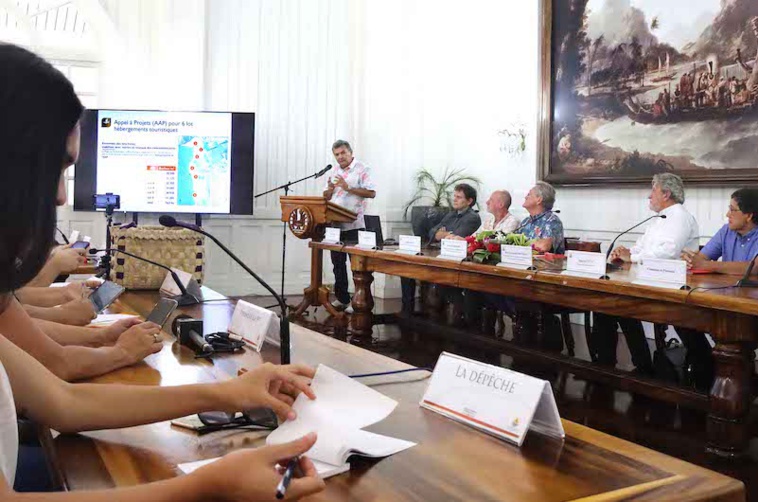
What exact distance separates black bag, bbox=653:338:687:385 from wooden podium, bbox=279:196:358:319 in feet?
8.02

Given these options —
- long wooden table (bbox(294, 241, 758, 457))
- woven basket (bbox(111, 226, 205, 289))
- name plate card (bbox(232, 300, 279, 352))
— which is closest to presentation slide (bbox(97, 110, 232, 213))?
long wooden table (bbox(294, 241, 758, 457))

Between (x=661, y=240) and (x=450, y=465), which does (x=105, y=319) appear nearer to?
(x=450, y=465)

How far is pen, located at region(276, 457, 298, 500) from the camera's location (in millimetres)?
693

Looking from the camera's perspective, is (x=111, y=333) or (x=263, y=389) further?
(x=111, y=333)

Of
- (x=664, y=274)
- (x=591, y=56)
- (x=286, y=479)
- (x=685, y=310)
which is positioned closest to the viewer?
(x=286, y=479)

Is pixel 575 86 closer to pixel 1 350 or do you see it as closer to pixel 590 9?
pixel 590 9

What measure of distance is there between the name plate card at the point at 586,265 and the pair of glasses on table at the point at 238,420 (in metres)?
2.16

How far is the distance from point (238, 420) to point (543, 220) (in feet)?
12.8

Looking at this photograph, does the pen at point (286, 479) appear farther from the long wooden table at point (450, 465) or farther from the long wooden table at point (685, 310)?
the long wooden table at point (685, 310)

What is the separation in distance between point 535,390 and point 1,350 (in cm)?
76

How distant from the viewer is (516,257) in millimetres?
3453

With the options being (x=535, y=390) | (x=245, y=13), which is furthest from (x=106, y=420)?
(x=245, y=13)

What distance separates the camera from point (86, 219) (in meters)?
6.14

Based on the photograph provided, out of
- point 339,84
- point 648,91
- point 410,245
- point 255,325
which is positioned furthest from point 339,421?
point 339,84
